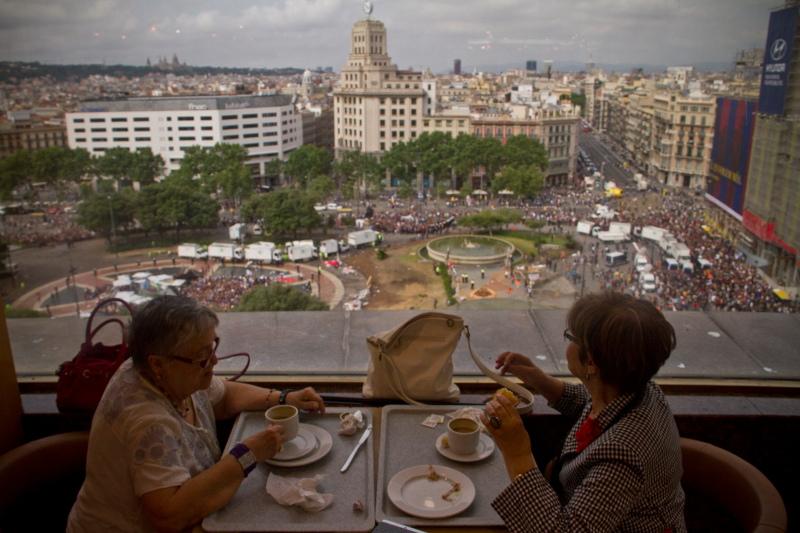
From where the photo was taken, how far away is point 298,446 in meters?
1.29

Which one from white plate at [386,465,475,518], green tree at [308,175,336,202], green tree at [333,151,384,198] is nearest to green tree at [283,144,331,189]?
green tree at [308,175,336,202]

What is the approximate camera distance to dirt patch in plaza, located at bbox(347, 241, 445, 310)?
4.57 meters

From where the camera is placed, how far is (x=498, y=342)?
229cm

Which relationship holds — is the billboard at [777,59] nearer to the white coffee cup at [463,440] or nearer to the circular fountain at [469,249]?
the white coffee cup at [463,440]

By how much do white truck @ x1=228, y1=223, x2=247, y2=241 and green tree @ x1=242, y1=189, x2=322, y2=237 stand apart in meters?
0.09

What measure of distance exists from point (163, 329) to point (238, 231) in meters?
4.08

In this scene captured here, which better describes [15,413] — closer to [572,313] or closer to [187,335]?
[187,335]

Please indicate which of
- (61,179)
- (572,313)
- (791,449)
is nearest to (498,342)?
(791,449)

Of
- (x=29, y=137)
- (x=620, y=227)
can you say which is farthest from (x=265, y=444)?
(x=620, y=227)

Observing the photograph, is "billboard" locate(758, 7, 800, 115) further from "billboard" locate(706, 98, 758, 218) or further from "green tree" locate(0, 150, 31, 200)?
"green tree" locate(0, 150, 31, 200)

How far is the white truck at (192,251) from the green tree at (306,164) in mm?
1377

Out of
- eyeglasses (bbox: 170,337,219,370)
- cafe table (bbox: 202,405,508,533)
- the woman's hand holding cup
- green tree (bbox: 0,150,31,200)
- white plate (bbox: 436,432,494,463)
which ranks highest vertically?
green tree (bbox: 0,150,31,200)

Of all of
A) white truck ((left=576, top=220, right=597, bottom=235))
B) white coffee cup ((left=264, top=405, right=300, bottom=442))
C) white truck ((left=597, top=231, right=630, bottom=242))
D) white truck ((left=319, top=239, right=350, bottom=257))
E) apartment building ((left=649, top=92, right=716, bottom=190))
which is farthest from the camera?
white truck ((left=576, top=220, right=597, bottom=235))

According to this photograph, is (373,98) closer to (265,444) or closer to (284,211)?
(284,211)
